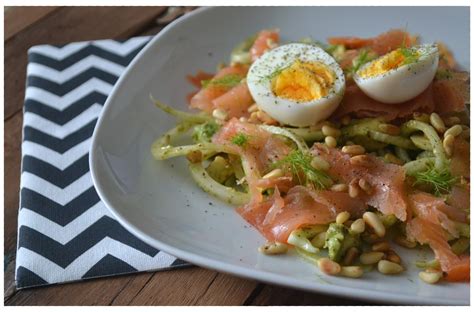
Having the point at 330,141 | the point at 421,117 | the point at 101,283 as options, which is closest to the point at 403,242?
the point at 330,141

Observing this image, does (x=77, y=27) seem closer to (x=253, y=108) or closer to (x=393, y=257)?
(x=253, y=108)

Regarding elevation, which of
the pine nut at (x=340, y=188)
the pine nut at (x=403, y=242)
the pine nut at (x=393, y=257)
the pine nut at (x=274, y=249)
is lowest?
the pine nut at (x=403, y=242)

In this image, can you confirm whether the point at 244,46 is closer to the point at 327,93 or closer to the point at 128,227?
the point at 327,93

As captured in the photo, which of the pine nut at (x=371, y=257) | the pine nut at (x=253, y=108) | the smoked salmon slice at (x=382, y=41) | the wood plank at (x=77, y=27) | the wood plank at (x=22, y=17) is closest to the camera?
the pine nut at (x=371, y=257)

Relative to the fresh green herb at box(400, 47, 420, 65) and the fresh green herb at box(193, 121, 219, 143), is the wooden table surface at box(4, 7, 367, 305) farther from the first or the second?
the fresh green herb at box(400, 47, 420, 65)

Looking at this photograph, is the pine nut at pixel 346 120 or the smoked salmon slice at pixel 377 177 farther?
the pine nut at pixel 346 120

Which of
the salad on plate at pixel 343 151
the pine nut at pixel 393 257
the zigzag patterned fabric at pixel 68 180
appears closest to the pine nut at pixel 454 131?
the salad on plate at pixel 343 151

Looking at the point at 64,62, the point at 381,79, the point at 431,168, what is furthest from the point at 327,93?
the point at 64,62

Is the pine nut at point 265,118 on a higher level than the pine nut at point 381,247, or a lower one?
higher

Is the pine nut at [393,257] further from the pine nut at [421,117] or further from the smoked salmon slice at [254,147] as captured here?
the pine nut at [421,117]
